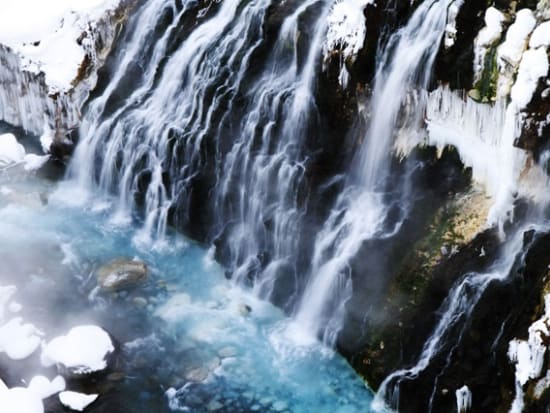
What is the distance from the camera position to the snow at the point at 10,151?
48.8 ft

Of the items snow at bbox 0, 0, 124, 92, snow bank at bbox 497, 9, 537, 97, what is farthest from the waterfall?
snow bank at bbox 497, 9, 537, 97

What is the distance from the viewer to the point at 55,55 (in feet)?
49.5

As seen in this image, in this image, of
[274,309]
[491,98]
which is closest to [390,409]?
[274,309]

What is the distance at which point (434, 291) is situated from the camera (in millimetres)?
8695

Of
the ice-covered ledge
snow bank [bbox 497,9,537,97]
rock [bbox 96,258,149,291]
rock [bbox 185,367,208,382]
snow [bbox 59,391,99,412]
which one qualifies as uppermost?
snow bank [bbox 497,9,537,97]

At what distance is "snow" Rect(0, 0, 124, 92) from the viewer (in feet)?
48.9

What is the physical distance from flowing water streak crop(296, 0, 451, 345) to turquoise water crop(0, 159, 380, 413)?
585mm

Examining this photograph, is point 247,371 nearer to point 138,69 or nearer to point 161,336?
point 161,336

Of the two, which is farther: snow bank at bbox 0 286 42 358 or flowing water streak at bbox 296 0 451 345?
flowing water streak at bbox 296 0 451 345

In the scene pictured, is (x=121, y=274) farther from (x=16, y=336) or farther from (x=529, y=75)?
(x=529, y=75)

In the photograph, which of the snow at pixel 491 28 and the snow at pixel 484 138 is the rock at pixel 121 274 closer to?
the snow at pixel 484 138

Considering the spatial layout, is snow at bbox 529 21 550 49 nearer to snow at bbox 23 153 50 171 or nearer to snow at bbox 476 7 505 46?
snow at bbox 476 7 505 46

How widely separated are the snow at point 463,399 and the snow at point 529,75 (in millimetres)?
3354

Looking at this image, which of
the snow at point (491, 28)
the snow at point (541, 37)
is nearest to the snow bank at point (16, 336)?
the snow at point (491, 28)
